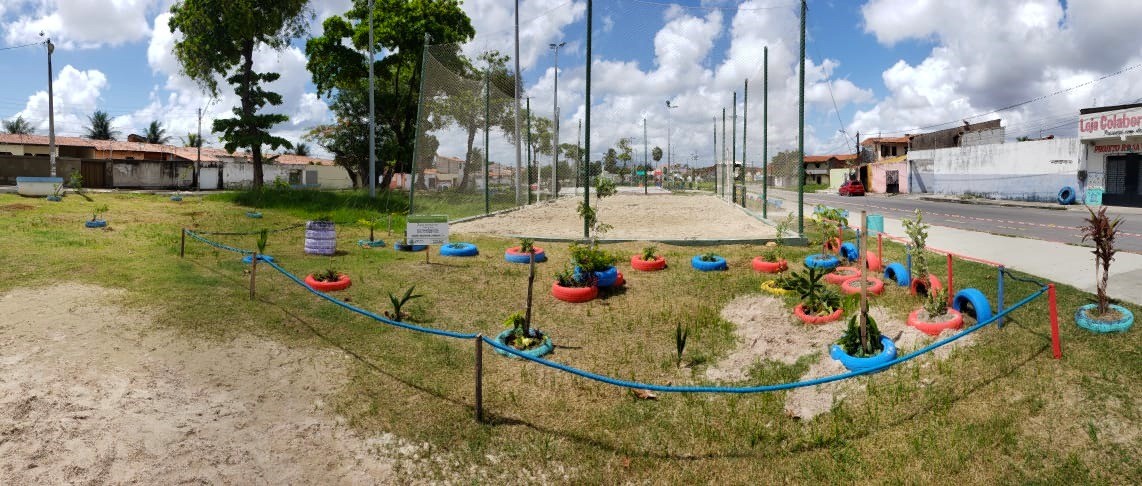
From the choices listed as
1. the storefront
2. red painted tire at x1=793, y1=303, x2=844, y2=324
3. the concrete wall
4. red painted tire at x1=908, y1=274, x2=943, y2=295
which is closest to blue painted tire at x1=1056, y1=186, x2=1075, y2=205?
the storefront

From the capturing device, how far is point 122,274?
854 cm

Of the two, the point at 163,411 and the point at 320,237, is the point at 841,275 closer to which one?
the point at 163,411

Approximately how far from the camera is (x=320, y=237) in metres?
11.9

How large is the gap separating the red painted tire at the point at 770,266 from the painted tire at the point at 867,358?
4073 mm

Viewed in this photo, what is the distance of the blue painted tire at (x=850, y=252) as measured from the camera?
34.2ft

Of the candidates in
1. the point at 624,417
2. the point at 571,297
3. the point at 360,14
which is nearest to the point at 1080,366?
the point at 624,417

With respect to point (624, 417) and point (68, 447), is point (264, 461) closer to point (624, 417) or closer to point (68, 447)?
point (68, 447)

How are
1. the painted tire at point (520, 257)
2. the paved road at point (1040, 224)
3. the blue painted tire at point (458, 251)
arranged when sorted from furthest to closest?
the paved road at point (1040, 224), the blue painted tire at point (458, 251), the painted tire at point (520, 257)

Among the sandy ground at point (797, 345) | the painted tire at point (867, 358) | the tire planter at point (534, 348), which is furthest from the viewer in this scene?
the tire planter at point (534, 348)

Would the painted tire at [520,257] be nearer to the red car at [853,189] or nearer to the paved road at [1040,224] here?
the paved road at [1040,224]

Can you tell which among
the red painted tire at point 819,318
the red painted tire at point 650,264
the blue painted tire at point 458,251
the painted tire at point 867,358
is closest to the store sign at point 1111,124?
the red painted tire at point 650,264

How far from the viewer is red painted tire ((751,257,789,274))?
1008 centimetres

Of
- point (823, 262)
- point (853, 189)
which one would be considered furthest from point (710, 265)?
point (853, 189)

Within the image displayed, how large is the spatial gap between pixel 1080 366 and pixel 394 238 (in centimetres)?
1335
